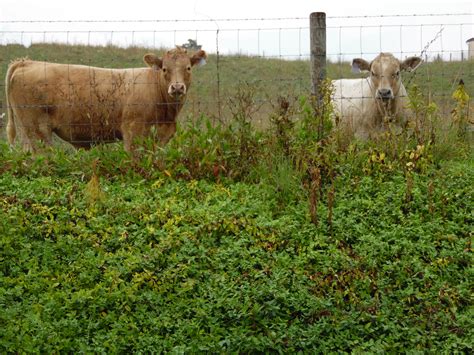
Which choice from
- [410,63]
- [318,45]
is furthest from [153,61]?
[410,63]

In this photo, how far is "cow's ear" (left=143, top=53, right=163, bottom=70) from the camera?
11570mm

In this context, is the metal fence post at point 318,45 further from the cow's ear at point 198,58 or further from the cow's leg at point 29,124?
the cow's leg at point 29,124

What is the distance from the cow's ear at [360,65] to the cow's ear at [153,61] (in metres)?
3.05

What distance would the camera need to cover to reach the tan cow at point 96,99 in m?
11.3

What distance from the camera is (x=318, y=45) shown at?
1021 centimetres

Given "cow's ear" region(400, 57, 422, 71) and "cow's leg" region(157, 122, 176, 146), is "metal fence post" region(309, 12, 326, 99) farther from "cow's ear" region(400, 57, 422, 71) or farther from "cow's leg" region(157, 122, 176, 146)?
"cow's leg" region(157, 122, 176, 146)

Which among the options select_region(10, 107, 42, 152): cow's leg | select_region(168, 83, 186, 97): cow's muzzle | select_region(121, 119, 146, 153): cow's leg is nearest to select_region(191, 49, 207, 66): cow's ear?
select_region(168, 83, 186, 97): cow's muzzle

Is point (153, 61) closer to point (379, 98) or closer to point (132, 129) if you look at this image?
point (132, 129)

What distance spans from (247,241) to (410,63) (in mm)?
5724

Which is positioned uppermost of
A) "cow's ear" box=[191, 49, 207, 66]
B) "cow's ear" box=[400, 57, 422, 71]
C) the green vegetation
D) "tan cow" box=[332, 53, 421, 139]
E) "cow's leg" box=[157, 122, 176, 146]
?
"cow's ear" box=[191, 49, 207, 66]

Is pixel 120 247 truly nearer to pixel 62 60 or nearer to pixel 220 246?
pixel 220 246

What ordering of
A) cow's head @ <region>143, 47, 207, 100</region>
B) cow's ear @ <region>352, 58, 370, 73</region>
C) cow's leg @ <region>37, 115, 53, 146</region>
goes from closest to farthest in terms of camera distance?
cow's head @ <region>143, 47, 207, 100</region> → cow's leg @ <region>37, 115, 53, 146</region> → cow's ear @ <region>352, 58, 370, 73</region>

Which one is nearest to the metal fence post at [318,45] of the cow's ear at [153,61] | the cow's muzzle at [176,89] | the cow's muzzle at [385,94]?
the cow's muzzle at [385,94]

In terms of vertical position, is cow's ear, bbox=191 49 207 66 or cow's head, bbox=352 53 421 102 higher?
cow's ear, bbox=191 49 207 66
